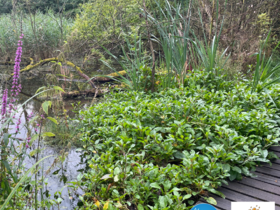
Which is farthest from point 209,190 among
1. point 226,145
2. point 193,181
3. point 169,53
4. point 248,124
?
point 169,53

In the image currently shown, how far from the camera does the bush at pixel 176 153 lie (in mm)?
1461

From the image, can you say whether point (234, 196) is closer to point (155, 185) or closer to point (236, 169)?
point (236, 169)

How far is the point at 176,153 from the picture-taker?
1.79m

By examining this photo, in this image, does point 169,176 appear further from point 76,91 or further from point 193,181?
point 76,91

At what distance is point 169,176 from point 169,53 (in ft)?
6.19

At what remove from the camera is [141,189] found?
1.47 meters

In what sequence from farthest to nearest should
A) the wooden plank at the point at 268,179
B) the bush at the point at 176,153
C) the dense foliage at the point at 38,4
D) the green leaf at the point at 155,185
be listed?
the dense foliage at the point at 38,4
the wooden plank at the point at 268,179
the bush at the point at 176,153
the green leaf at the point at 155,185

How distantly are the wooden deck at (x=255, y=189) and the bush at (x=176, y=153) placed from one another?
6cm

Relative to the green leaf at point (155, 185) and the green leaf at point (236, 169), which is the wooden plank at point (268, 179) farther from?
the green leaf at point (155, 185)

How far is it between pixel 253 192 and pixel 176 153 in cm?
59

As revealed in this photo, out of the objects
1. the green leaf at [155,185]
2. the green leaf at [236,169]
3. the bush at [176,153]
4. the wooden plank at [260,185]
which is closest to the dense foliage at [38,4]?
the bush at [176,153]

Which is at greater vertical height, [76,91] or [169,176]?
[169,176]

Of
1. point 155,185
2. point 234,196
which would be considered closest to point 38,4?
point 155,185

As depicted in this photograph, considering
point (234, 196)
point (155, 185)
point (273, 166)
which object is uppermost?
point (155, 185)
